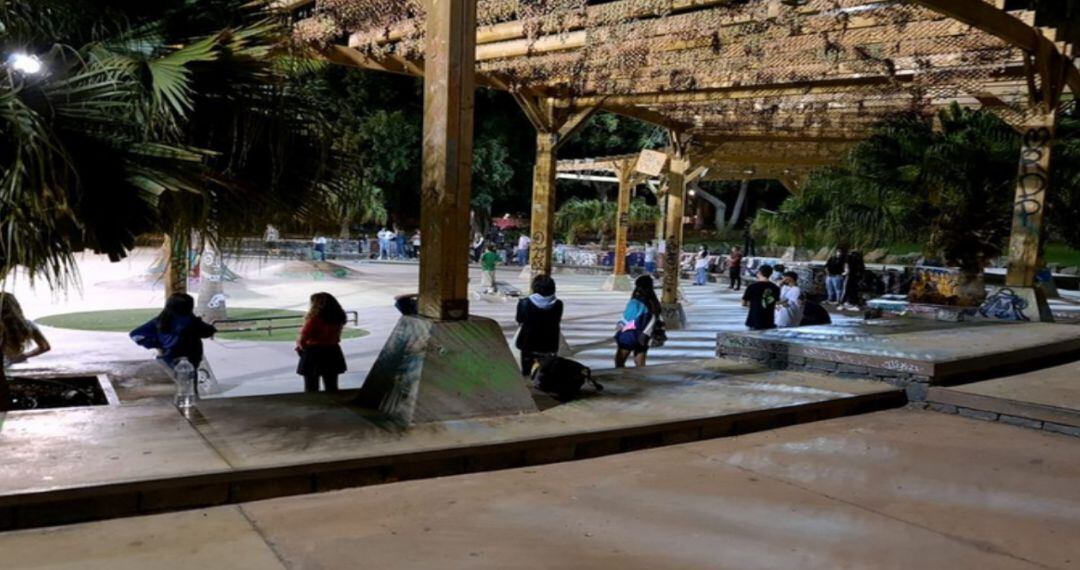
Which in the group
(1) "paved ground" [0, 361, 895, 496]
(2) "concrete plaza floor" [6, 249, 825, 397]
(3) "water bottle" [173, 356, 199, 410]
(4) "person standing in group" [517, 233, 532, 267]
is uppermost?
(4) "person standing in group" [517, 233, 532, 267]

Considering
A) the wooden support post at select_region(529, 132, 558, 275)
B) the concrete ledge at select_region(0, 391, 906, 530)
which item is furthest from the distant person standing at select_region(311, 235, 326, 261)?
the concrete ledge at select_region(0, 391, 906, 530)

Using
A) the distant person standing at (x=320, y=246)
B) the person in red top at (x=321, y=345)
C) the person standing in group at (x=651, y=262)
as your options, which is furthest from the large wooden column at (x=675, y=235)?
the distant person standing at (x=320, y=246)

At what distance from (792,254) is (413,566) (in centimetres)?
2787

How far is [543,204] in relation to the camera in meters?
11.6

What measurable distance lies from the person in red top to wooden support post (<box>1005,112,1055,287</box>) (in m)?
8.53

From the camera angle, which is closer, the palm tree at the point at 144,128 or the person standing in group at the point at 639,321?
the palm tree at the point at 144,128

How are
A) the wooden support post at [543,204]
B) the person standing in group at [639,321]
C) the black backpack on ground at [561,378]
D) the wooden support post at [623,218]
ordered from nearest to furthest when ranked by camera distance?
the black backpack on ground at [561,378], the person standing in group at [639,321], the wooden support post at [543,204], the wooden support post at [623,218]

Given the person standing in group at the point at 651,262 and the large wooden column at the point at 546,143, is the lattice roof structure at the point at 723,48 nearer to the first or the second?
the large wooden column at the point at 546,143

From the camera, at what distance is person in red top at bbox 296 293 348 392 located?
255 inches

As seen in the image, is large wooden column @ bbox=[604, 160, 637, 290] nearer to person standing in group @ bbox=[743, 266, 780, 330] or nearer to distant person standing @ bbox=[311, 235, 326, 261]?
person standing in group @ bbox=[743, 266, 780, 330]

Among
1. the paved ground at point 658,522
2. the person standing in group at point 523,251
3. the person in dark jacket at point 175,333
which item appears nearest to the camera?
the paved ground at point 658,522

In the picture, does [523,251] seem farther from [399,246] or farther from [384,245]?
[384,245]

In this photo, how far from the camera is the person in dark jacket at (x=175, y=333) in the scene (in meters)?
6.33

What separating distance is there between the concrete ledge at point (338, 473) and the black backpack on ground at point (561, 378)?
79 centimetres
